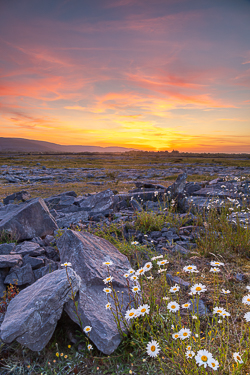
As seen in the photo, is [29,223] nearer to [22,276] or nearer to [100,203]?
[22,276]

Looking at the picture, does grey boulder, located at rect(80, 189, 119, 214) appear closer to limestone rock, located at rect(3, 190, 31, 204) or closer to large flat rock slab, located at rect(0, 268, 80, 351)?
limestone rock, located at rect(3, 190, 31, 204)

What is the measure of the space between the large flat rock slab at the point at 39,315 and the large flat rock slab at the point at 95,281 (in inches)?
8.3

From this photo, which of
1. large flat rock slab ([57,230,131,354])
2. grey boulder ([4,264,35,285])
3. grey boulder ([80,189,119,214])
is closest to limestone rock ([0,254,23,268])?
grey boulder ([4,264,35,285])

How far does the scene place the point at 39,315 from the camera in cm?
235

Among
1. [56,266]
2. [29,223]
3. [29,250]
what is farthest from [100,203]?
[56,266]

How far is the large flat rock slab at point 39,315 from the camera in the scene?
2.28 m

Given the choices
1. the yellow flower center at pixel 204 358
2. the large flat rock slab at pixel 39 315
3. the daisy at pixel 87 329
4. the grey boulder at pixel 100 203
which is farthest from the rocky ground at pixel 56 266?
the yellow flower center at pixel 204 358

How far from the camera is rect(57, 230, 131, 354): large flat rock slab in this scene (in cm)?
240

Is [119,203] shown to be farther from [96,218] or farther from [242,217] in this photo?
[242,217]

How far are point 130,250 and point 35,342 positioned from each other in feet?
8.70

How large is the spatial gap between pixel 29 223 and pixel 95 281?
3089 mm

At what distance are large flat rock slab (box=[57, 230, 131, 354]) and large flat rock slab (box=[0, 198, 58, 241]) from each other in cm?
208

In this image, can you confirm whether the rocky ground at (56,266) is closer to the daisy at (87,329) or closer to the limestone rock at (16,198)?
the daisy at (87,329)

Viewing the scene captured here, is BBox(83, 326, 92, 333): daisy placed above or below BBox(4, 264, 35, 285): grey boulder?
above
